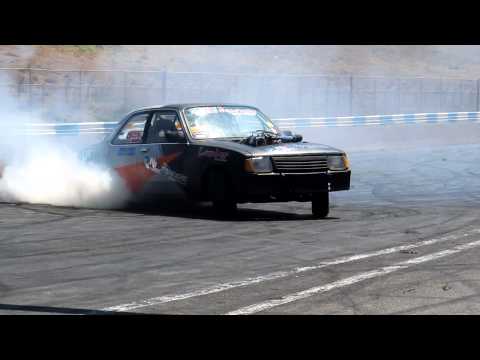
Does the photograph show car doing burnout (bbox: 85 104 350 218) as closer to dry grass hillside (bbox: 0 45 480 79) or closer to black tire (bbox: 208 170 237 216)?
black tire (bbox: 208 170 237 216)

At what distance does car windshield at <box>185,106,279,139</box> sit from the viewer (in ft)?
41.7

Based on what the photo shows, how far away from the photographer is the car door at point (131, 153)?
13039mm

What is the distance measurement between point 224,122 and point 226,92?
25361 millimetres

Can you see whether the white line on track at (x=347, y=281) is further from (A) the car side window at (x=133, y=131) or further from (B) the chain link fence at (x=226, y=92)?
(B) the chain link fence at (x=226, y=92)

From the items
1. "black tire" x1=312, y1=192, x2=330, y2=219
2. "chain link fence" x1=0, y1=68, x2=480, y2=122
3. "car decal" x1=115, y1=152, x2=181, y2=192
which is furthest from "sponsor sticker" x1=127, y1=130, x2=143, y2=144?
"chain link fence" x1=0, y1=68, x2=480, y2=122

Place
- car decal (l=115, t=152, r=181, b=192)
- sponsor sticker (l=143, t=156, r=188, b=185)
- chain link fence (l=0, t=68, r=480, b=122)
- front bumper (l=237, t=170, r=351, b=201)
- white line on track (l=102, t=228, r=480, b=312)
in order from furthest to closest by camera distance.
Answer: chain link fence (l=0, t=68, r=480, b=122) → car decal (l=115, t=152, r=181, b=192) → sponsor sticker (l=143, t=156, r=188, b=185) → front bumper (l=237, t=170, r=351, b=201) → white line on track (l=102, t=228, r=480, b=312)

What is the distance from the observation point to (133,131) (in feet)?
43.8

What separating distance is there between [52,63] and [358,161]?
2114 cm

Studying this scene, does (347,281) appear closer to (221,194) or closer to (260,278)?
(260,278)

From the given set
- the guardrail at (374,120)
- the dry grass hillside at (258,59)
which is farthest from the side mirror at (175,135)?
the dry grass hillside at (258,59)

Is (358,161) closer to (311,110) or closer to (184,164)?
(184,164)

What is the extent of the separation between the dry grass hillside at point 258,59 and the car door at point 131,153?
90.9 ft
